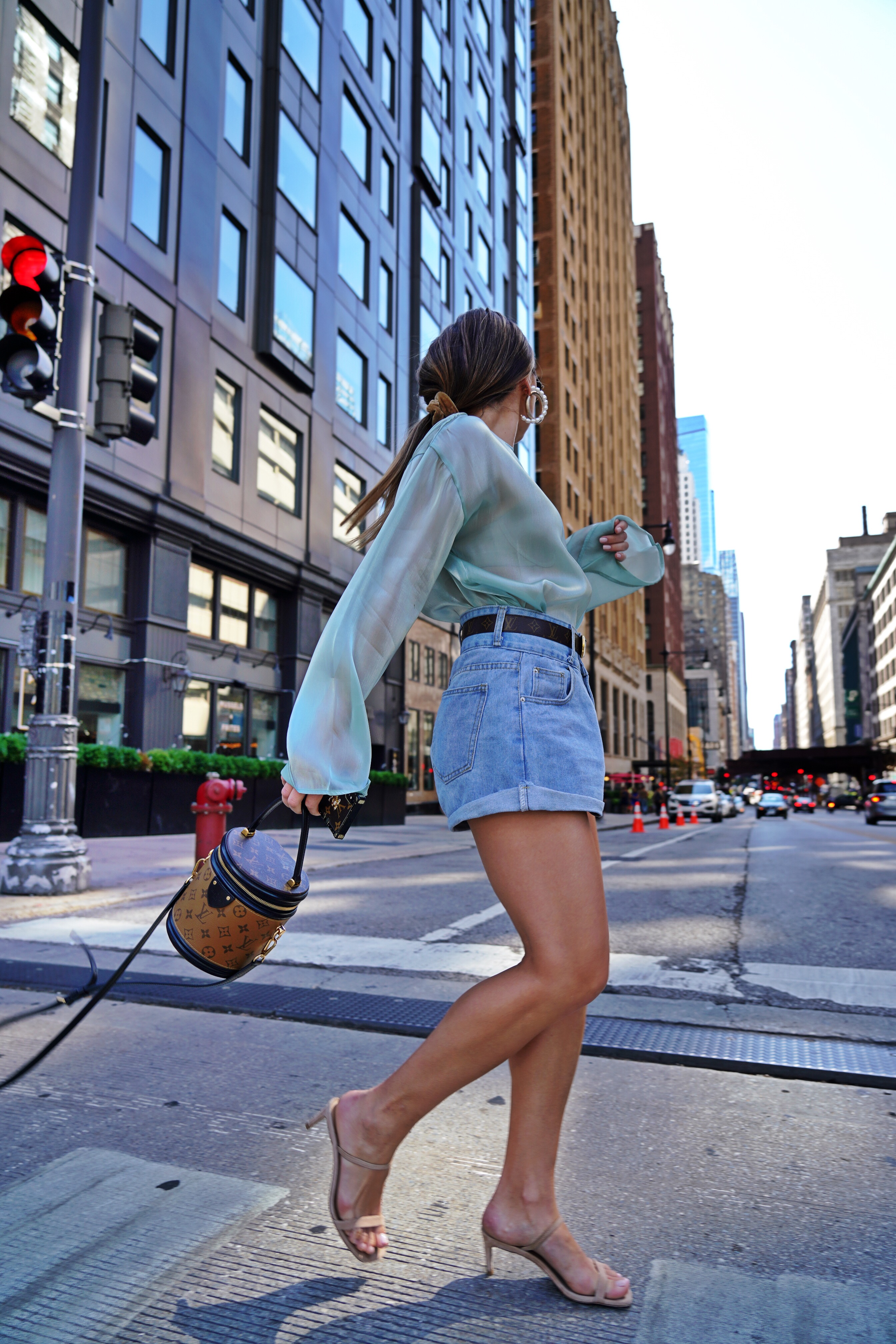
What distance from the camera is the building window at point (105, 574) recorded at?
1631cm

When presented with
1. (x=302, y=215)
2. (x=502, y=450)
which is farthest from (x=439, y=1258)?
(x=302, y=215)

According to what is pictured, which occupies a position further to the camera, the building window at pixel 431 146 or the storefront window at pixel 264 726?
the building window at pixel 431 146

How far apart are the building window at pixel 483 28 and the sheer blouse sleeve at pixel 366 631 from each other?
145 feet

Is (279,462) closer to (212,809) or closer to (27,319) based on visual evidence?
(212,809)

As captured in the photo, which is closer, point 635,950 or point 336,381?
point 635,950

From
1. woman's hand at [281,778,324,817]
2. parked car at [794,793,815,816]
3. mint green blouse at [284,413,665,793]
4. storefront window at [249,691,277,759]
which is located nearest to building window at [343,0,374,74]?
storefront window at [249,691,277,759]

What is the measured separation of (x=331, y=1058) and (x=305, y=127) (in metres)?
25.2

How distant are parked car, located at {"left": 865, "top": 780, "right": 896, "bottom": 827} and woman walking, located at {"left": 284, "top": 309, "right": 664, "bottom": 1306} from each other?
3386cm

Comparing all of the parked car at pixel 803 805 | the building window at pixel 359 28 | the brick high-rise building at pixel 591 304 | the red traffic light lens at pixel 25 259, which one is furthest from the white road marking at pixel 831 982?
the parked car at pixel 803 805

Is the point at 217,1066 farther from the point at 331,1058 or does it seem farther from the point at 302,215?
the point at 302,215

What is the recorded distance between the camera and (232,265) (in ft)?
67.4

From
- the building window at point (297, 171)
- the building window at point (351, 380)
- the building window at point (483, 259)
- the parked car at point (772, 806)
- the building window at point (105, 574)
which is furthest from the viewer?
the parked car at point (772, 806)

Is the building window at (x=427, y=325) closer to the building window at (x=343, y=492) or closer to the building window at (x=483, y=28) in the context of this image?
the building window at (x=343, y=492)

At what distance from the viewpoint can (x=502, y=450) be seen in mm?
1997
